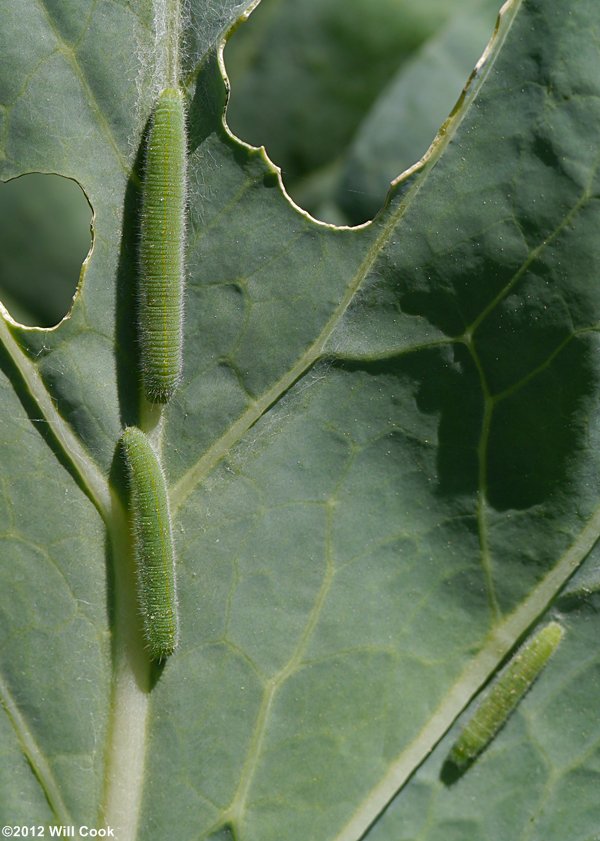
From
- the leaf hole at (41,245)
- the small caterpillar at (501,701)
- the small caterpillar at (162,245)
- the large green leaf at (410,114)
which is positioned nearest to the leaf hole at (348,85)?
the large green leaf at (410,114)

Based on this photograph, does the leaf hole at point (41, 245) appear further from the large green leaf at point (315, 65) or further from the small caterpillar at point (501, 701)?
the small caterpillar at point (501, 701)

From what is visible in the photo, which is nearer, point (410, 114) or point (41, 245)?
point (410, 114)

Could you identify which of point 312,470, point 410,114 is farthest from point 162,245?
point 410,114

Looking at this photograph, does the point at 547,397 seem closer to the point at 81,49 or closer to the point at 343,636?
the point at 343,636

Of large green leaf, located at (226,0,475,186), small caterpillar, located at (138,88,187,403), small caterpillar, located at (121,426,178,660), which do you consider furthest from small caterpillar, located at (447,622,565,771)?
large green leaf, located at (226,0,475,186)

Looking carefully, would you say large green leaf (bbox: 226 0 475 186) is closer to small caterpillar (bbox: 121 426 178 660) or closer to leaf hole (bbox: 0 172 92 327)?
leaf hole (bbox: 0 172 92 327)

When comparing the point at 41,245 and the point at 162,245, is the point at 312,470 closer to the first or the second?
the point at 162,245
